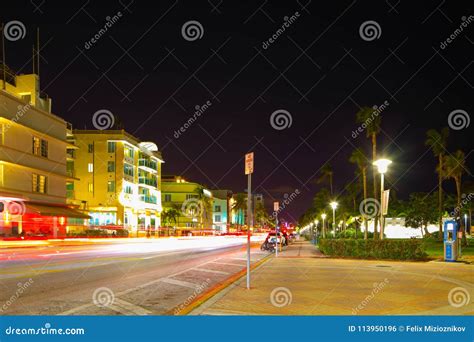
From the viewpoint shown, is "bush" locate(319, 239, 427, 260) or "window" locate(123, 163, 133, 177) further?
"window" locate(123, 163, 133, 177)

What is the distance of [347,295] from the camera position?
38.2 ft

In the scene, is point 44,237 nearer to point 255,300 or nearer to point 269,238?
point 269,238

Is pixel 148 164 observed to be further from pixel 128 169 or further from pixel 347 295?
pixel 347 295

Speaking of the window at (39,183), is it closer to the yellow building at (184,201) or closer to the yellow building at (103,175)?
the yellow building at (103,175)

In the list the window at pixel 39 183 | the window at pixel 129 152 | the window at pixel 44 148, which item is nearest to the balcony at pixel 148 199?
the window at pixel 129 152

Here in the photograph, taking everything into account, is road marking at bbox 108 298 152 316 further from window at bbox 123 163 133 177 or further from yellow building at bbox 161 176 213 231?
yellow building at bbox 161 176 213 231

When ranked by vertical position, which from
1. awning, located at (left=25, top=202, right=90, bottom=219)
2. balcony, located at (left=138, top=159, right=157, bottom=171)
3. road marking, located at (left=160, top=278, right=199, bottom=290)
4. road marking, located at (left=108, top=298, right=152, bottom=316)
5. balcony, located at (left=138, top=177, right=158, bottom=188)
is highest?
balcony, located at (left=138, top=159, right=157, bottom=171)

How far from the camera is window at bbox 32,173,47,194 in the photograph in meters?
48.8

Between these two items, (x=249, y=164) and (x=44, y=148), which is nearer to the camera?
(x=249, y=164)

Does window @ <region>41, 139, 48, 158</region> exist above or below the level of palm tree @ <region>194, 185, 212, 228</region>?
above

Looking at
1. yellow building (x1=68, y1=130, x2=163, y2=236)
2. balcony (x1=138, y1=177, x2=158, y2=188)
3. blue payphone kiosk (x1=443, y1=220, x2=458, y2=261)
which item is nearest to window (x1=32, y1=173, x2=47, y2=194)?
yellow building (x1=68, y1=130, x2=163, y2=236)

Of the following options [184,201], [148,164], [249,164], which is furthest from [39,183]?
[184,201]

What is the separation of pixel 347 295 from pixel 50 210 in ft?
140
